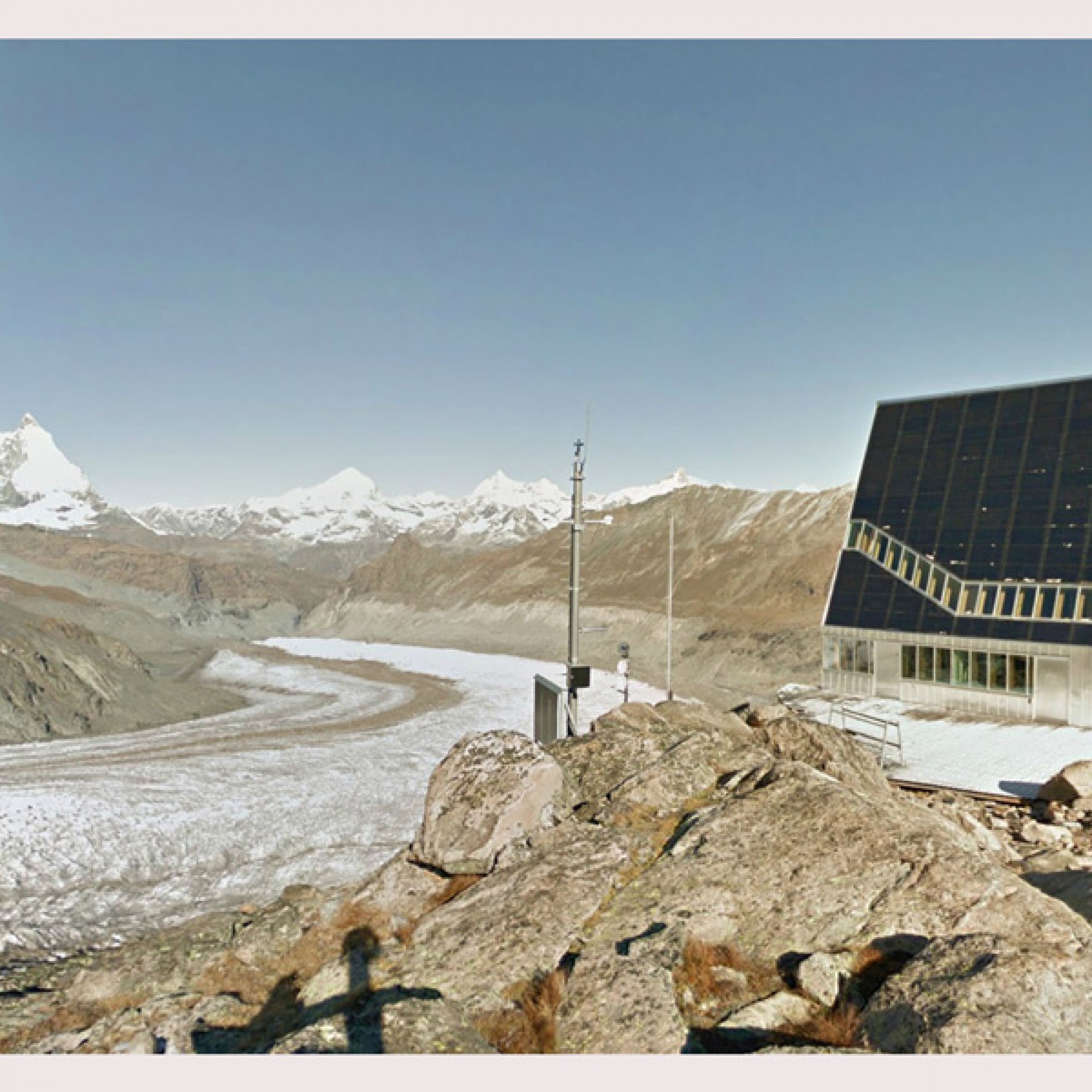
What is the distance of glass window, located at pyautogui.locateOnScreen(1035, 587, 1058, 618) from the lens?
1192 inches

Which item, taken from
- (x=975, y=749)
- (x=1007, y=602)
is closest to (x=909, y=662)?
(x=1007, y=602)

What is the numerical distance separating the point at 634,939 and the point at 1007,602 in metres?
30.0

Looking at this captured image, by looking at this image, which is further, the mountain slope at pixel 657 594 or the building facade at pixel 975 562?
the mountain slope at pixel 657 594

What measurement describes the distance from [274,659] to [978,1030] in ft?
242

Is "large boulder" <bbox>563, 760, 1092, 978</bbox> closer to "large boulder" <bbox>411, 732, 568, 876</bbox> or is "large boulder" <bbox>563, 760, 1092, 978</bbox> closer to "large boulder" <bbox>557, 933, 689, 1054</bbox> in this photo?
"large boulder" <bbox>557, 933, 689, 1054</bbox>

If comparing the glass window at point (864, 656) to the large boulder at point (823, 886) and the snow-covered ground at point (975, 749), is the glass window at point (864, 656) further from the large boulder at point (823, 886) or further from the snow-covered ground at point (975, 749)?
the large boulder at point (823, 886)

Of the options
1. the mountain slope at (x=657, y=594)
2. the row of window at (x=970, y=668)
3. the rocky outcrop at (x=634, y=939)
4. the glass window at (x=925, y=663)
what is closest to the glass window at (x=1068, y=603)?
the row of window at (x=970, y=668)

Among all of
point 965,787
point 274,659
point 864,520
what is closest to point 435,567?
point 274,659

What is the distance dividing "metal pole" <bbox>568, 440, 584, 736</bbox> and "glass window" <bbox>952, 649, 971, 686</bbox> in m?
21.9

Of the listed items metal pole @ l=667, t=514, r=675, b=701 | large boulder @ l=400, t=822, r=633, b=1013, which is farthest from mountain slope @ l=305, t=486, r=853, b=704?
large boulder @ l=400, t=822, r=633, b=1013

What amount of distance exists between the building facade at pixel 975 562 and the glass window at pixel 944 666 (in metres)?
0.05

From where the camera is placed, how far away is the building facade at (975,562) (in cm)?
3003

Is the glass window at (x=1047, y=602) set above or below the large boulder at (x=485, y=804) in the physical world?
above

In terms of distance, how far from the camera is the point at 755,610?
68.4m
